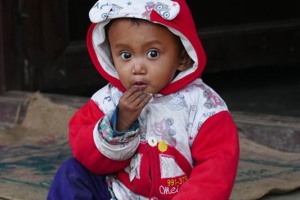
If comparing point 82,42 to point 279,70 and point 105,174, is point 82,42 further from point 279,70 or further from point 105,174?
point 105,174

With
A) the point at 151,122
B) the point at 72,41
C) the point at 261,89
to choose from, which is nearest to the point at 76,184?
the point at 151,122

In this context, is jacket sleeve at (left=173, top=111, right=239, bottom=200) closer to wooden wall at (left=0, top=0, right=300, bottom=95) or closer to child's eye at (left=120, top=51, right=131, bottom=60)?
child's eye at (left=120, top=51, right=131, bottom=60)

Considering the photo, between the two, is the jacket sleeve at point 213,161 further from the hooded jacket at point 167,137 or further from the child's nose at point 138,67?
the child's nose at point 138,67

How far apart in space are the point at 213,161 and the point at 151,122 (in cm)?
21

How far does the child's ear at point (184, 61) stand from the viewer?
237 cm

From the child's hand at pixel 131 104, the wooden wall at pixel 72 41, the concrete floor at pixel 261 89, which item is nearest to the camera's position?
the child's hand at pixel 131 104

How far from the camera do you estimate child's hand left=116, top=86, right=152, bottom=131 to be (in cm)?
221

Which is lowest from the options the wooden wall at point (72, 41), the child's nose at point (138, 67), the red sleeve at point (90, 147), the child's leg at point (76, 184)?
the wooden wall at point (72, 41)

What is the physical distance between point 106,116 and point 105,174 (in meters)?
0.20

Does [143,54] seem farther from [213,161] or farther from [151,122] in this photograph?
[213,161]

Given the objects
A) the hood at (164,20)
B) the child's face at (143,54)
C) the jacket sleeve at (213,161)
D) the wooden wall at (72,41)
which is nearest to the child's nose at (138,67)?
the child's face at (143,54)

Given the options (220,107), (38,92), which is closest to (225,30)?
(38,92)

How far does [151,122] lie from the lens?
7.69 ft

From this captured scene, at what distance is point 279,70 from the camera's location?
5922 millimetres
